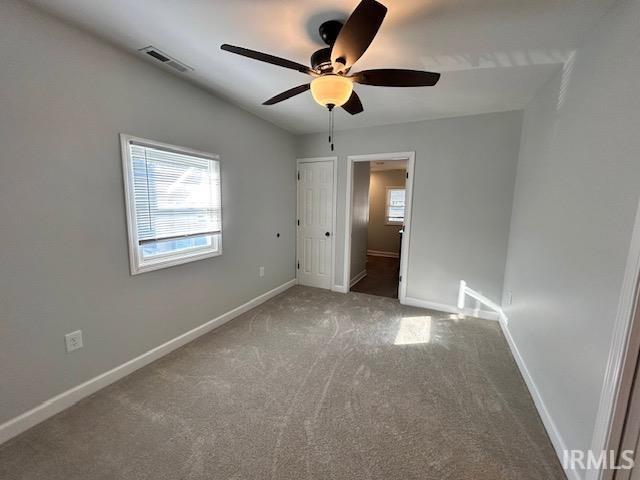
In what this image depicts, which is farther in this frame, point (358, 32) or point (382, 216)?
point (382, 216)

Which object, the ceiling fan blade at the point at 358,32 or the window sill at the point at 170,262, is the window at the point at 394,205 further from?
the ceiling fan blade at the point at 358,32

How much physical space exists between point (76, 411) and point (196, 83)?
2.73 m

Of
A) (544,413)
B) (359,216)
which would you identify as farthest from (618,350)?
(359,216)

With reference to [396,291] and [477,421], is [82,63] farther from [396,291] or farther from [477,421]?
[396,291]

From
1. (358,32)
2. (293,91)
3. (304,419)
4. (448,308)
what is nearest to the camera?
(358,32)

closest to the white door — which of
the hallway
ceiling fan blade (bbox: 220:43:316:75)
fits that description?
the hallway

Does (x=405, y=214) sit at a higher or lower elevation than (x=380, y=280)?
higher

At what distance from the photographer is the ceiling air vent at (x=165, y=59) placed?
6.08 ft

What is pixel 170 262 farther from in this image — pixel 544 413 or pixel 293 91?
pixel 544 413

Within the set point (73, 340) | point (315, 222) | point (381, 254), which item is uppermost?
point (315, 222)

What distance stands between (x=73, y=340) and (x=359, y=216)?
3795 millimetres

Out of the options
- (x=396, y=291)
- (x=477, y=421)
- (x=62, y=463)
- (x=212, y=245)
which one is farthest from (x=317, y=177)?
(x=62, y=463)

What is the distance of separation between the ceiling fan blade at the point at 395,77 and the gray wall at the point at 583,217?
2.88 feet

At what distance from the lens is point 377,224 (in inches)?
271
